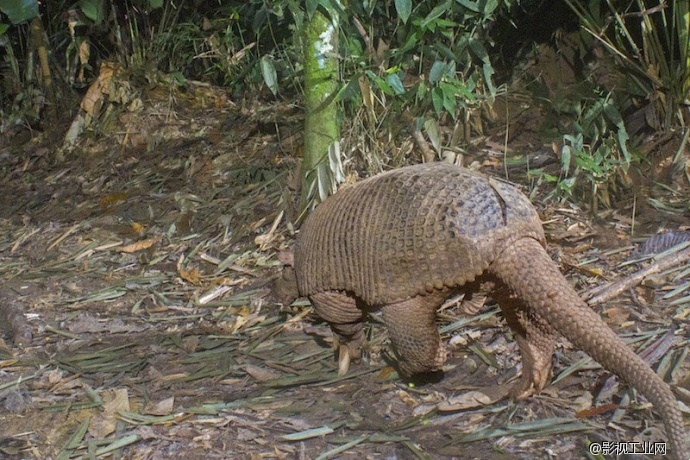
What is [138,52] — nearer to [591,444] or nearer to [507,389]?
[507,389]

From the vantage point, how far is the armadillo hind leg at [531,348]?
278cm

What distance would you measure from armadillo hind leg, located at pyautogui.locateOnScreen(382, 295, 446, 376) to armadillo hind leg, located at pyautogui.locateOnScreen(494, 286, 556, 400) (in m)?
0.26

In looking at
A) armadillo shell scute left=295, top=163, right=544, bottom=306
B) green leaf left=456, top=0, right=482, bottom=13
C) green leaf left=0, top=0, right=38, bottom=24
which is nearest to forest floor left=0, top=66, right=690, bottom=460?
armadillo shell scute left=295, top=163, right=544, bottom=306

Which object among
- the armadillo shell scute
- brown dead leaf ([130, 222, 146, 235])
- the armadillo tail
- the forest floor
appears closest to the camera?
the armadillo tail

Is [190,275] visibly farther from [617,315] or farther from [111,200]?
[617,315]

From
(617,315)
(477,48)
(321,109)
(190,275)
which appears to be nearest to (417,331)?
(617,315)

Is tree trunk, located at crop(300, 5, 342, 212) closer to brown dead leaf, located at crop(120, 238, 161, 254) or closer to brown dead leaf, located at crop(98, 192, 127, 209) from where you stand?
brown dead leaf, located at crop(120, 238, 161, 254)

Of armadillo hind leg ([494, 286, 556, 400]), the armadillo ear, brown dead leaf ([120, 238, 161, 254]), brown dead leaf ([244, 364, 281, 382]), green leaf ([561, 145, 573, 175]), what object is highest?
green leaf ([561, 145, 573, 175])

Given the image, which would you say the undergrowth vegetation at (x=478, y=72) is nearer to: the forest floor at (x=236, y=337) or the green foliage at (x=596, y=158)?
the green foliage at (x=596, y=158)

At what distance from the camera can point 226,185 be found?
5.10 metres

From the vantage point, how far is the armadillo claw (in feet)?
10.6

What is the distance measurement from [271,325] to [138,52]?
11.4 feet

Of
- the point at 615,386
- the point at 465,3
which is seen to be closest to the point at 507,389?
the point at 615,386

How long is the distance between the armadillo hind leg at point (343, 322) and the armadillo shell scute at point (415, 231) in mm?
65
